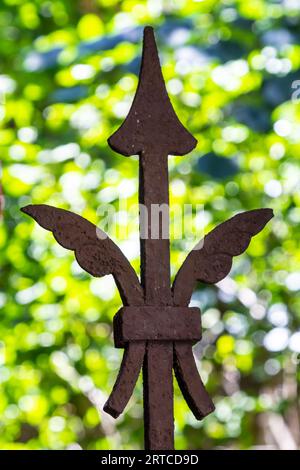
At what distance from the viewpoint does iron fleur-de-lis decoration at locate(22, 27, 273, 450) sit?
833 mm

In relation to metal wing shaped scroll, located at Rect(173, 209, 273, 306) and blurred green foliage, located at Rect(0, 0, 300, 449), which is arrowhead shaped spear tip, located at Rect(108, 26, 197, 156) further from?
blurred green foliage, located at Rect(0, 0, 300, 449)

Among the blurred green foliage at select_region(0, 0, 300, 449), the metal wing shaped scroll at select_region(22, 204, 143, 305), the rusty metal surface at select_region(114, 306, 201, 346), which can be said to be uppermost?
the blurred green foliage at select_region(0, 0, 300, 449)

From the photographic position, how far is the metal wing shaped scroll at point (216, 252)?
2.85 feet

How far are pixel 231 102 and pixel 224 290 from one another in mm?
940

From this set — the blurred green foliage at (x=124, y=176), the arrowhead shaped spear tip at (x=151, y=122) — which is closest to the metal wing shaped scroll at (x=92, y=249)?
the arrowhead shaped spear tip at (x=151, y=122)

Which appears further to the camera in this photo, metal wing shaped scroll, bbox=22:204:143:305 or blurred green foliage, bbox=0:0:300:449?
blurred green foliage, bbox=0:0:300:449

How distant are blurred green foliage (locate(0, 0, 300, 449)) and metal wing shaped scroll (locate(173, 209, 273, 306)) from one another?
104 cm

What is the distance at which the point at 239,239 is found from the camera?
2.99 feet

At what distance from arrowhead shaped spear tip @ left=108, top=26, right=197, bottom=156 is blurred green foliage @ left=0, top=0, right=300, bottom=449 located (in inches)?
40.3

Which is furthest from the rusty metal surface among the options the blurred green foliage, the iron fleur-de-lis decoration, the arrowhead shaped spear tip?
the blurred green foliage

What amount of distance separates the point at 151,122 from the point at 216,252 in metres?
0.16

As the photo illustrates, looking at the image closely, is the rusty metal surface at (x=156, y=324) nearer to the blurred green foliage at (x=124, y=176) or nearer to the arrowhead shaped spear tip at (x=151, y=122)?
the arrowhead shaped spear tip at (x=151, y=122)

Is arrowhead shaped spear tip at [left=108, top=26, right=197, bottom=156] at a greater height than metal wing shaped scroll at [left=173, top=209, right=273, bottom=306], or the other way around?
arrowhead shaped spear tip at [left=108, top=26, right=197, bottom=156]

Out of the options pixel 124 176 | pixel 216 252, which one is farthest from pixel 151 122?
pixel 124 176
